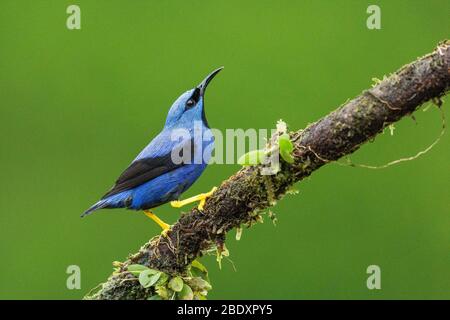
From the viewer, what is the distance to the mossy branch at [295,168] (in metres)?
3.00

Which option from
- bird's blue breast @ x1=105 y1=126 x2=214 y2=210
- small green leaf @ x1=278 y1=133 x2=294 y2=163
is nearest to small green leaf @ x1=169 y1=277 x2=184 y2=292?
small green leaf @ x1=278 y1=133 x2=294 y2=163

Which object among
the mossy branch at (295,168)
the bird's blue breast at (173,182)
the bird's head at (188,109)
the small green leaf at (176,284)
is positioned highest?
the bird's head at (188,109)

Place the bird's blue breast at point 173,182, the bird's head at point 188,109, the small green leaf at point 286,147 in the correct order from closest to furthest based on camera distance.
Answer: the small green leaf at point 286,147
the bird's blue breast at point 173,182
the bird's head at point 188,109

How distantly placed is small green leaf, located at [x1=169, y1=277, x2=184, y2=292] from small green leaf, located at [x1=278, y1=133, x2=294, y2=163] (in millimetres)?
903

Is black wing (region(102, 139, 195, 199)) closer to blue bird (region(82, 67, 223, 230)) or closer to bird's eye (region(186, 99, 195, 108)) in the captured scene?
blue bird (region(82, 67, 223, 230))

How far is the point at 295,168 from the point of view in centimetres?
328

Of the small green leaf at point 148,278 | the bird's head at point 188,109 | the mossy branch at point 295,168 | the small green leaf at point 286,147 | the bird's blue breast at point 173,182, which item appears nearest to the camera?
the mossy branch at point 295,168

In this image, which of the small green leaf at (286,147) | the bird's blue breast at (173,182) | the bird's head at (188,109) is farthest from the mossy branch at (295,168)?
the bird's head at (188,109)

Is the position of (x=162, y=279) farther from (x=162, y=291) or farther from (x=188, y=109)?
(x=188, y=109)

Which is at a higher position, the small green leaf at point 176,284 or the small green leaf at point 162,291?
the small green leaf at point 176,284

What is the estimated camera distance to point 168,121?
16.1ft

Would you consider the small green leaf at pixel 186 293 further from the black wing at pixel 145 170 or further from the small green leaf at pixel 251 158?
the black wing at pixel 145 170
